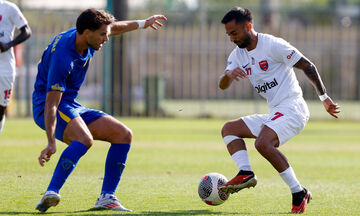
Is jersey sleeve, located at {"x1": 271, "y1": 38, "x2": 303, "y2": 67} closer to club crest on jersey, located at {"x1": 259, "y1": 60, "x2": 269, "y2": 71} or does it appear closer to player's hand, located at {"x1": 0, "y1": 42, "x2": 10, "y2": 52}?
club crest on jersey, located at {"x1": 259, "y1": 60, "x2": 269, "y2": 71}

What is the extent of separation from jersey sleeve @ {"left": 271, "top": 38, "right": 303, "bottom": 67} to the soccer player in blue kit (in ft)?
6.09

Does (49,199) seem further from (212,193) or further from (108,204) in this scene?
(212,193)

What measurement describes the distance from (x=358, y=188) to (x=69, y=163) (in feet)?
13.6

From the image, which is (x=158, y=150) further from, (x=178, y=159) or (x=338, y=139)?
(x=338, y=139)

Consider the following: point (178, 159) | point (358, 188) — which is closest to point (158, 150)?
point (178, 159)

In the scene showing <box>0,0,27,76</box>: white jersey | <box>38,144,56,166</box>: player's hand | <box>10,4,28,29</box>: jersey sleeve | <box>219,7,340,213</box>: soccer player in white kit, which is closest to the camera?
<box>38,144,56,166</box>: player's hand

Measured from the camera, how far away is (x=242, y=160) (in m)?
7.78

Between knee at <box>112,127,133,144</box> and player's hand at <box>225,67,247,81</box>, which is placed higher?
player's hand at <box>225,67,247,81</box>

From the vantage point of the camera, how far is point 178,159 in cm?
1264

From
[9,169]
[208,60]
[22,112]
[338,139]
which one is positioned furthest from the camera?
[208,60]

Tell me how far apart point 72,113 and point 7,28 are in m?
3.59

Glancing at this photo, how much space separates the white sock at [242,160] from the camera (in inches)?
303

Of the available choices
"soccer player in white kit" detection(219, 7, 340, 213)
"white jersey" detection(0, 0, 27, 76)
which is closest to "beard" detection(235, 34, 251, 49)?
"soccer player in white kit" detection(219, 7, 340, 213)

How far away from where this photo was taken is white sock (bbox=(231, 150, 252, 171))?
7684mm
